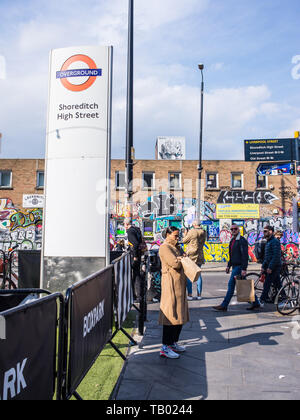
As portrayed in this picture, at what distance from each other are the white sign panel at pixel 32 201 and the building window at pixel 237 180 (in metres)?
13.4

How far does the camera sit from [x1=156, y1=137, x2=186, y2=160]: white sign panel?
4372 cm

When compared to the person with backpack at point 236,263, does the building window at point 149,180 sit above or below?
above

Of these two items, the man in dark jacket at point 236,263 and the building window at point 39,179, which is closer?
the man in dark jacket at point 236,263

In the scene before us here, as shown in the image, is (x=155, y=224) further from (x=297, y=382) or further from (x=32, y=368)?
(x=32, y=368)

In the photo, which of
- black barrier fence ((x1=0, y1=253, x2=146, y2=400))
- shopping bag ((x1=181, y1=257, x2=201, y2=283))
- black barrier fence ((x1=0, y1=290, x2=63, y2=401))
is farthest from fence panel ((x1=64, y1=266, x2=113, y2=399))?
shopping bag ((x1=181, y1=257, x2=201, y2=283))

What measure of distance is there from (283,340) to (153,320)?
255 cm

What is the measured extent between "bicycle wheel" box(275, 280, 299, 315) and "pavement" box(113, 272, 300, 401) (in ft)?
0.72

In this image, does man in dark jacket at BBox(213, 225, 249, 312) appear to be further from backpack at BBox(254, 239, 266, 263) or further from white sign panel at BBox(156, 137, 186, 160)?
white sign panel at BBox(156, 137, 186, 160)

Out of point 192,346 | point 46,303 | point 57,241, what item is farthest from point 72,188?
point 46,303

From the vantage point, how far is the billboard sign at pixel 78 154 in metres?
6.59

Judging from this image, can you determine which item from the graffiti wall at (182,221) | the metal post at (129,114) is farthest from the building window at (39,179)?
the metal post at (129,114)

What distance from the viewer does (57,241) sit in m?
6.62

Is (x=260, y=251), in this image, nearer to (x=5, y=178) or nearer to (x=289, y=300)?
(x=289, y=300)

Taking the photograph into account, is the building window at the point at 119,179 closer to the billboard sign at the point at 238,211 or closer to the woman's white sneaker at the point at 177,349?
the billboard sign at the point at 238,211
